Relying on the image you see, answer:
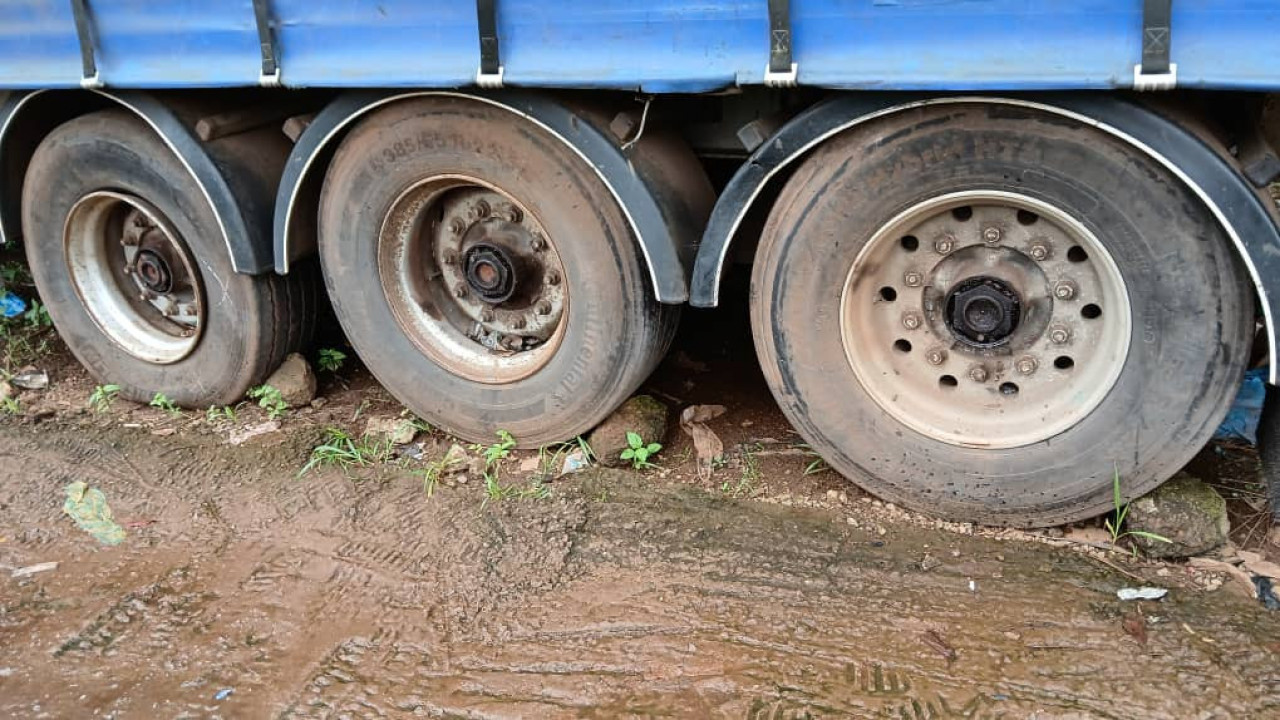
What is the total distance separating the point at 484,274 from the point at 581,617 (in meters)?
1.30

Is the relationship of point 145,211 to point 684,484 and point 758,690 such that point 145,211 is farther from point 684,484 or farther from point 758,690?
point 758,690

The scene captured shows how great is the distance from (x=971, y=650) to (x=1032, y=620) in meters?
0.22

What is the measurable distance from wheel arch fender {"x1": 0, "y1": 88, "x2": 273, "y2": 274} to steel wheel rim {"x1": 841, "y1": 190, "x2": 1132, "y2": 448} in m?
2.08

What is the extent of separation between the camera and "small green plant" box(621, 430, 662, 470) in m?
3.66

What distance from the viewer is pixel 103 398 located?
4.42 meters

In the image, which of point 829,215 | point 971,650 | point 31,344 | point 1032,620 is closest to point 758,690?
point 971,650

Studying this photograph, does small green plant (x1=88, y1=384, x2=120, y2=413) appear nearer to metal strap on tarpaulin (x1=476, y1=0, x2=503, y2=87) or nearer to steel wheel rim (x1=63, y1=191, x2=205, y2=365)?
steel wheel rim (x1=63, y1=191, x2=205, y2=365)

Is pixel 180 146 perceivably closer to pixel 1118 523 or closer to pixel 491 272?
pixel 491 272

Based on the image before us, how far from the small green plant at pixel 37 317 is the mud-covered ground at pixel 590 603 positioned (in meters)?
1.25

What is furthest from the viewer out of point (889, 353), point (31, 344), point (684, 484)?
point (31, 344)

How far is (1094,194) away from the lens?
2.71 m

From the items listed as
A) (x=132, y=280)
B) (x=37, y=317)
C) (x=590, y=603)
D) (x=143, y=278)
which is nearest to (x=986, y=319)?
(x=590, y=603)

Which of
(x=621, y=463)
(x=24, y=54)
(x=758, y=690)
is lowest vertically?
(x=758, y=690)

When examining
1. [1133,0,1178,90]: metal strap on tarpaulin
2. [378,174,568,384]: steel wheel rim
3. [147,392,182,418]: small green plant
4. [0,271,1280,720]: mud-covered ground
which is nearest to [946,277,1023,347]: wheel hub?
[0,271,1280,720]: mud-covered ground
